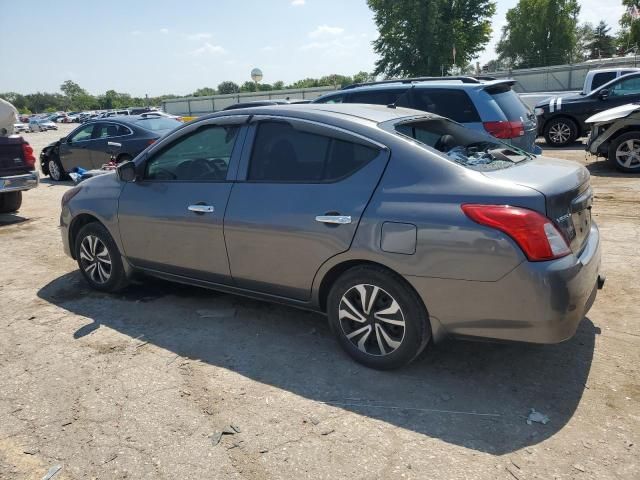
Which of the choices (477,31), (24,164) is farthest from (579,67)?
(24,164)

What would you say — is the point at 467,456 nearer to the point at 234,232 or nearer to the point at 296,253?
the point at 296,253

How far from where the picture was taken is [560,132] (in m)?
14.0

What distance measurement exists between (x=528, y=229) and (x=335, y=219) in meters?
1.15

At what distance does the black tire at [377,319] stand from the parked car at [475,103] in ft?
14.4

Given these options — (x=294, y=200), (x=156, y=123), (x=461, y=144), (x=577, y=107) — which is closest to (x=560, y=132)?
(x=577, y=107)

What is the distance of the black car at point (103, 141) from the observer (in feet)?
37.9

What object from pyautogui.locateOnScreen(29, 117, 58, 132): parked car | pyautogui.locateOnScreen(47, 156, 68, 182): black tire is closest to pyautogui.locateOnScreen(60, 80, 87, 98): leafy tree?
pyautogui.locateOnScreen(29, 117, 58, 132): parked car

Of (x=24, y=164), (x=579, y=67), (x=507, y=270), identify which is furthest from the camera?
(x=579, y=67)

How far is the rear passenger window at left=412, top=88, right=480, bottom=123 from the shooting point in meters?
7.48

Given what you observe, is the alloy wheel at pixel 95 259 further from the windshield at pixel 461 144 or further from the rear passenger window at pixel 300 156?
the windshield at pixel 461 144

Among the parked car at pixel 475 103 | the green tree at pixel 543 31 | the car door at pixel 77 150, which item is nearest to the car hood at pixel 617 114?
the parked car at pixel 475 103

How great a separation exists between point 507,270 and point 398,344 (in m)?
0.85

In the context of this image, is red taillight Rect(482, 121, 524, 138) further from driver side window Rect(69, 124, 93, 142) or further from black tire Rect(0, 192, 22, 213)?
driver side window Rect(69, 124, 93, 142)

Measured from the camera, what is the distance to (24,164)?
8703mm
